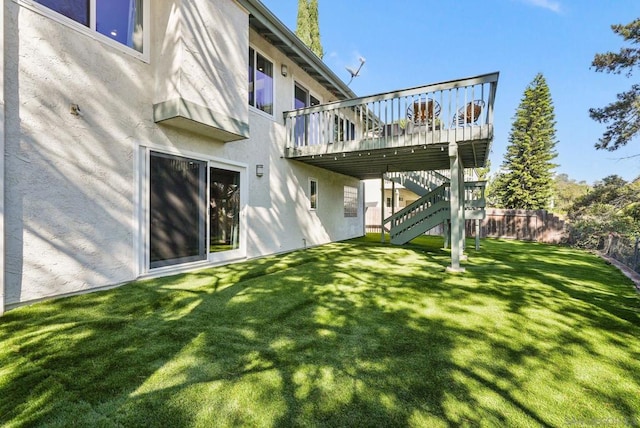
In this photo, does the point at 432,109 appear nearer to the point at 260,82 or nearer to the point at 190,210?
the point at 260,82

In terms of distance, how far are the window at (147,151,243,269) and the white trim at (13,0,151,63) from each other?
4.99 feet

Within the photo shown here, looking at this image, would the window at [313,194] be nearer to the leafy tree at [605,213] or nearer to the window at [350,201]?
the window at [350,201]

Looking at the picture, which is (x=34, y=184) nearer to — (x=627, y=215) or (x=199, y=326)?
(x=199, y=326)

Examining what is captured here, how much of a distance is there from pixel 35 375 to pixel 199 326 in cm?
121

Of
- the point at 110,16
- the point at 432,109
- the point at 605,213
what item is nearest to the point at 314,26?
the point at 432,109

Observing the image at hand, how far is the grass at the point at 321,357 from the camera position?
176cm

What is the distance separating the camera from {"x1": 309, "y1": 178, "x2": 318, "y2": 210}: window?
923 cm

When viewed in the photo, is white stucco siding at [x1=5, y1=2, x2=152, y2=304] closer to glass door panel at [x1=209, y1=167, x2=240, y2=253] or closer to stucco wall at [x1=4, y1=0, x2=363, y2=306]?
stucco wall at [x1=4, y1=0, x2=363, y2=306]

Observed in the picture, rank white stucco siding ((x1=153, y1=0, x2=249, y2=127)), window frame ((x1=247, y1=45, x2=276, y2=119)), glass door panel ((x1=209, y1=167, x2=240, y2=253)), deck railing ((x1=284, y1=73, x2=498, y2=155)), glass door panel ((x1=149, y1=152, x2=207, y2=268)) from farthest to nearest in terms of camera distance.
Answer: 1. window frame ((x1=247, y1=45, x2=276, y2=119))
2. glass door panel ((x1=209, y1=167, x2=240, y2=253))
3. deck railing ((x1=284, y1=73, x2=498, y2=155))
4. glass door panel ((x1=149, y1=152, x2=207, y2=268))
5. white stucco siding ((x1=153, y1=0, x2=249, y2=127))

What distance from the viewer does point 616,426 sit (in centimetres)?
169

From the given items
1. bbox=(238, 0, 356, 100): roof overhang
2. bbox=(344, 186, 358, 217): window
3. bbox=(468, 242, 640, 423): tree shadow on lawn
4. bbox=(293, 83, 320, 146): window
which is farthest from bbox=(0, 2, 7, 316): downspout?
bbox=(344, 186, 358, 217): window

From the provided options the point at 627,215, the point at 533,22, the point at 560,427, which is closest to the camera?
the point at 560,427

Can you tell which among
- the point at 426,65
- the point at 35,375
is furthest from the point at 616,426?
the point at 426,65

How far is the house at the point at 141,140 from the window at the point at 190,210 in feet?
0.07
